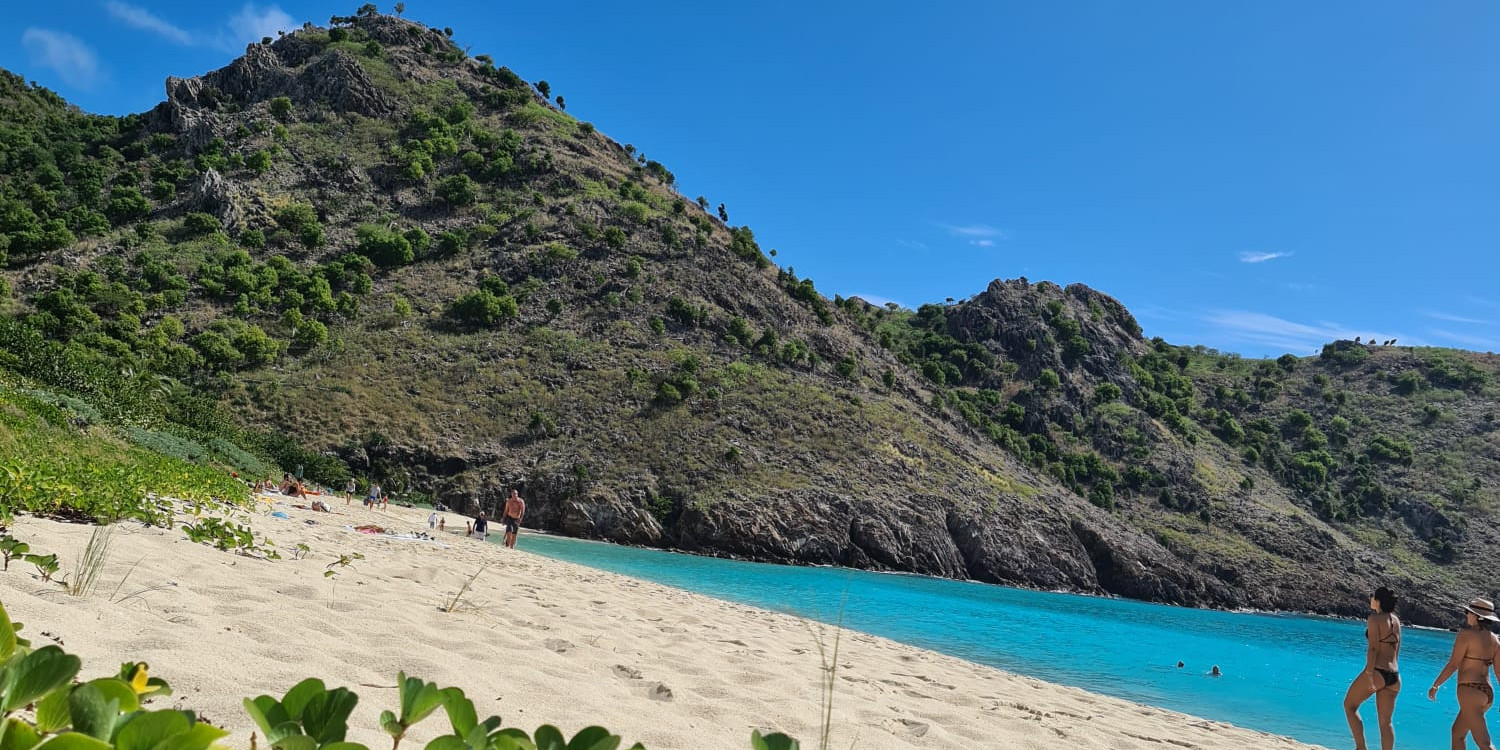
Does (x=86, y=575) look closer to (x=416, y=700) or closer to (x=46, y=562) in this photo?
(x=46, y=562)

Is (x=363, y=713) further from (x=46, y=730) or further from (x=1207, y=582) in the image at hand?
(x=1207, y=582)

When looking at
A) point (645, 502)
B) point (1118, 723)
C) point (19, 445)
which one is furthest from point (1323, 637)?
point (19, 445)

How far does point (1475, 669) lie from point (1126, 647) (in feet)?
42.2

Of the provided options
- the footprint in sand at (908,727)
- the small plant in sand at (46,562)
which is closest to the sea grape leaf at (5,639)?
the small plant in sand at (46,562)

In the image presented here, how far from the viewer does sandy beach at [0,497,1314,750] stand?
296 centimetres

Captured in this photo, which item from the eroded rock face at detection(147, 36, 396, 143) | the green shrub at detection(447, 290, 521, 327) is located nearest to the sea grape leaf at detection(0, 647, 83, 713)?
the green shrub at detection(447, 290, 521, 327)

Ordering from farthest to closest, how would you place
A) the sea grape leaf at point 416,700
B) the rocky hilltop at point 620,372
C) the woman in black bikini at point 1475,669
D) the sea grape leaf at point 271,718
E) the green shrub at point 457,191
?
the green shrub at point 457,191 → the rocky hilltop at point 620,372 → the woman in black bikini at point 1475,669 → the sea grape leaf at point 416,700 → the sea grape leaf at point 271,718

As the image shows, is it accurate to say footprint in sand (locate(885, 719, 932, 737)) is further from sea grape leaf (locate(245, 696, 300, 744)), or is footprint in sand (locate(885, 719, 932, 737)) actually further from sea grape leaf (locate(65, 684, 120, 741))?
sea grape leaf (locate(65, 684, 120, 741))

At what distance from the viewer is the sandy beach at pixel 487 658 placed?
2.96 metres

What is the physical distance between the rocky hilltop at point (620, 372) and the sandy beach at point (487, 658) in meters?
21.1

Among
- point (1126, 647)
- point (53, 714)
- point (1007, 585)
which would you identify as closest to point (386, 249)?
point (1007, 585)

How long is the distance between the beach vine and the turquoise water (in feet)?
5.93

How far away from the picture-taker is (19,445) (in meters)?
7.27

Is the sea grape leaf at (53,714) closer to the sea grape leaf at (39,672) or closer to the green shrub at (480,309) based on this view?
the sea grape leaf at (39,672)
